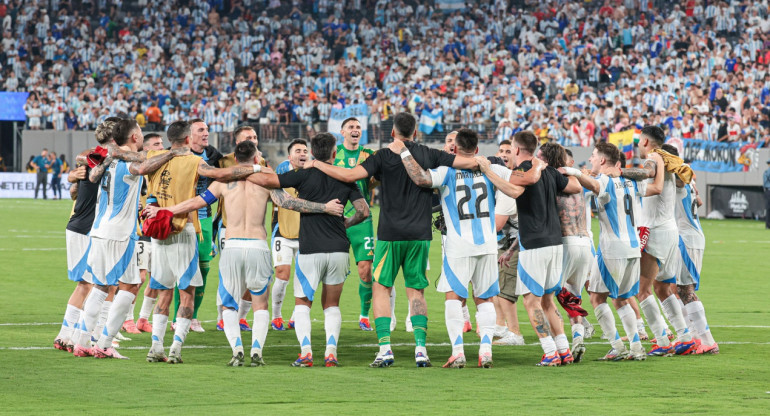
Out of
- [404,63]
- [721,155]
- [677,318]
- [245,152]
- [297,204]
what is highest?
[404,63]

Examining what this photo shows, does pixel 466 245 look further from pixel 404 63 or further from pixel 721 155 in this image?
pixel 404 63

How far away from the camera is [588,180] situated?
1030 centimetres

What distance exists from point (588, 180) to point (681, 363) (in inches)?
78.0

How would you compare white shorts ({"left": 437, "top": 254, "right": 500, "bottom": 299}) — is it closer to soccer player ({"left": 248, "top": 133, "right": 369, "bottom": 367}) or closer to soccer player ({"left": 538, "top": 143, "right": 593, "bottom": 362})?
soccer player ({"left": 538, "top": 143, "right": 593, "bottom": 362})

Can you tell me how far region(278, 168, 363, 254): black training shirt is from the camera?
9.95 m

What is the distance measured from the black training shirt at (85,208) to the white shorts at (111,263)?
0.63 m

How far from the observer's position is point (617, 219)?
10625 millimetres

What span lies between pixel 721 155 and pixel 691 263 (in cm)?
2326

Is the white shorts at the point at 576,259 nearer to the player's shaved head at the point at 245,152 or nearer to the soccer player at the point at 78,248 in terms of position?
the player's shaved head at the point at 245,152

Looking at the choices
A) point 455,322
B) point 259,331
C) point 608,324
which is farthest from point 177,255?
point 608,324

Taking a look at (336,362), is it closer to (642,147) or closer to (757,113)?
(642,147)

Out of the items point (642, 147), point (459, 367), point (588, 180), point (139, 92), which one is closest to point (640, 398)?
point (459, 367)

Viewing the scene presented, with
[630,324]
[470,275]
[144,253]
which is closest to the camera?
[470,275]

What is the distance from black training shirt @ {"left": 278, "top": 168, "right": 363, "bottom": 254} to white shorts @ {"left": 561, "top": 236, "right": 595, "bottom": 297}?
6.95ft
